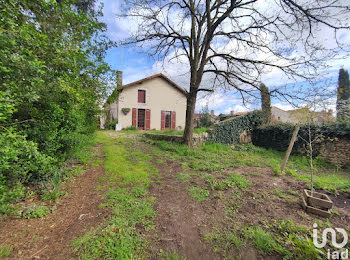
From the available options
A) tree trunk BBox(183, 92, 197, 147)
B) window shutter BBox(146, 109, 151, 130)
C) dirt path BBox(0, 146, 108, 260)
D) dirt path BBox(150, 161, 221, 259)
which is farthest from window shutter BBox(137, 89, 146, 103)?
dirt path BBox(0, 146, 108, 260)

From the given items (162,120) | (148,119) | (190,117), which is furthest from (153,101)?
(190,117)

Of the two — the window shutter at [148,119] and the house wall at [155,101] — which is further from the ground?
the house wall at [155,101]

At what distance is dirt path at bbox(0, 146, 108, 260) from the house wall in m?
11.9

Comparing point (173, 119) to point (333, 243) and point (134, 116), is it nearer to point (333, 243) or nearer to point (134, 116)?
point (134, 116)

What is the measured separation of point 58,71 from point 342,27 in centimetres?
703

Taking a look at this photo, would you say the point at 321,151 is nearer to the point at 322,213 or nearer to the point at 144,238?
the point at 322,213

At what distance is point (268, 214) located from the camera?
2.24 m

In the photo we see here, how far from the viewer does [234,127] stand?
380 inches

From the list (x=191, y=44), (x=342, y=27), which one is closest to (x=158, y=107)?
(x=191, y=44)

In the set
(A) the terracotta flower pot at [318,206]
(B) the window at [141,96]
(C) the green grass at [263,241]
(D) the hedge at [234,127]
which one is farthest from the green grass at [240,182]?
(B) the window at [141,96]

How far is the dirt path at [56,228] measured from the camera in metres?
1.59

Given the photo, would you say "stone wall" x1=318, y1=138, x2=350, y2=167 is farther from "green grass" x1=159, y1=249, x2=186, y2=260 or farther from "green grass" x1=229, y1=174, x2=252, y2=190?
"green grass" x1=159, y1=249, x2=186, y2=260

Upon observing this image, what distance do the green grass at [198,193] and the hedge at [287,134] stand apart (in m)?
5.69

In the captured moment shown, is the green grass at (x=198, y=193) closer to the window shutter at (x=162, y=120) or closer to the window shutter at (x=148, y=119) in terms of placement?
the window shutter at (x=148, y=119)
